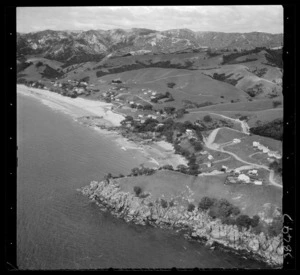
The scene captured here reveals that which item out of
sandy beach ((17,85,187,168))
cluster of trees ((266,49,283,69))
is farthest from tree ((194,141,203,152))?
cluster of trees ((266,49,283,69))

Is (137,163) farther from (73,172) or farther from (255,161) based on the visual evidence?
(255,161)

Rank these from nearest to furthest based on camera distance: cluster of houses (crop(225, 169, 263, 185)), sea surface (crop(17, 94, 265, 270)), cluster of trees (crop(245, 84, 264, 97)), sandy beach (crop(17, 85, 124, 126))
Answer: sea surface (crop(17, 94, 265, 270)) < cluster of houses (crop(225, 169, 263, 185)) < sandy beach (crop(17, 85, 124, 126)) < cluster of trees (crop(245, 84, 264, 97))

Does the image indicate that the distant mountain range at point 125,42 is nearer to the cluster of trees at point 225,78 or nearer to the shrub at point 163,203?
the cluster of trees at point 225,78

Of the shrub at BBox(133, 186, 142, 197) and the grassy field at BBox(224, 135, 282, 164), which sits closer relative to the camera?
the grassy field at BBox(224, 135, 282, 164)

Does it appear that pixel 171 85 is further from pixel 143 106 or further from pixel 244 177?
pixel 244 177

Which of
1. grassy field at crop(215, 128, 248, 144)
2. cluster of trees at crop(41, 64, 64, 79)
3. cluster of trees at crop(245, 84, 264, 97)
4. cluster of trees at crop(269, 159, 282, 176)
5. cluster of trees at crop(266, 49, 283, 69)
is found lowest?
cluster of trees at crop(269, 159, 282, 176)

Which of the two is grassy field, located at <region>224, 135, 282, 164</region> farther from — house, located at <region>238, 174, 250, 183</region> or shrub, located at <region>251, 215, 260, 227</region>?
shrub, located at <region>251, 215, 260, 227</region>

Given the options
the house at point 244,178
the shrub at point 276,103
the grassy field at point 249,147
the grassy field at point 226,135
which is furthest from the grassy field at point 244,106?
the house at point 244,178

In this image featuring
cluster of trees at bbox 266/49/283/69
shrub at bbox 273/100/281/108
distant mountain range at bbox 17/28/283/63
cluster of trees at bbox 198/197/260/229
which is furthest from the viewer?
shrub at bbox 273/100/281/108
